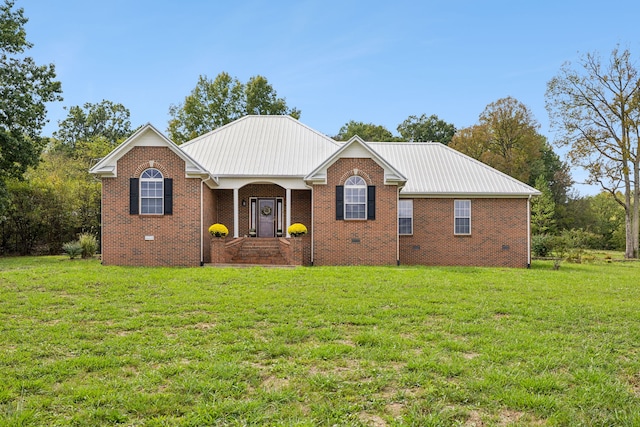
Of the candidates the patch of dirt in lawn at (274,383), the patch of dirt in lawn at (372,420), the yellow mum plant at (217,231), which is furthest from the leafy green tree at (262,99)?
the patch of dirt in lawn at (372,420)

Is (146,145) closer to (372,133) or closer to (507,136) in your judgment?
(372,133)

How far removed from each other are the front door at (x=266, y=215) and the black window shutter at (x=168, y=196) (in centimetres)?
467

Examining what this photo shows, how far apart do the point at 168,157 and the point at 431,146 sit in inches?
537

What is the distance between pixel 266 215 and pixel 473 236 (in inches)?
361

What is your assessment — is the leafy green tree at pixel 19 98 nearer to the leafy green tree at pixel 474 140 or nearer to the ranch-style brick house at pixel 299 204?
the ranch-style brick house at pixel 299 204

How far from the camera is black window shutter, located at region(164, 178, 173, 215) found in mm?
16469

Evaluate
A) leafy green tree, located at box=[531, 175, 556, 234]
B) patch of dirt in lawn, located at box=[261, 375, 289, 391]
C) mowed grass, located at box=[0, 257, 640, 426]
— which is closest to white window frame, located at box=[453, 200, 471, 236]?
mowed grass, located at box=[0, 257, 640, 426]

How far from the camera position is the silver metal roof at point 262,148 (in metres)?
19.2

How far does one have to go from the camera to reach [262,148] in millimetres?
20906

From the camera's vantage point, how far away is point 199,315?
7.88 m

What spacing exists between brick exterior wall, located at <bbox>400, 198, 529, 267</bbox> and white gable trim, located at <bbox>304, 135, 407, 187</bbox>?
9.17ft

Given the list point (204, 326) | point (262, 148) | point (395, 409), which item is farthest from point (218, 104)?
point (395, 409)

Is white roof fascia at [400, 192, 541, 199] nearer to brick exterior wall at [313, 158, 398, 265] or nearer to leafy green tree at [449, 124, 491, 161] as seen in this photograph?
brick exterior wall at [313, 158, 398, 265]

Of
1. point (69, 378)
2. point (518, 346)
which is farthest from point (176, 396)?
point (518, 346)
